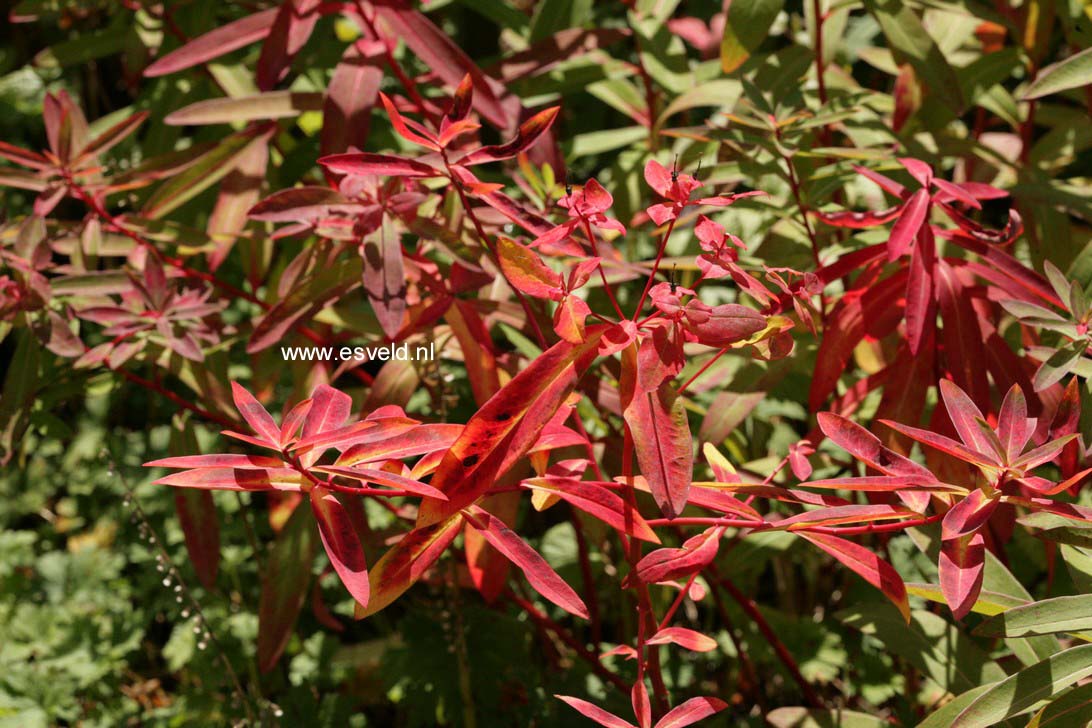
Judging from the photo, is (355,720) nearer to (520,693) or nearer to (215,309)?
(520,693)

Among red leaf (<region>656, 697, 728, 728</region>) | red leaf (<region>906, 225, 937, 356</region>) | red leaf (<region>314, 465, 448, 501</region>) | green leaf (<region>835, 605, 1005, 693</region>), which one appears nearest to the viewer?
red leaf (<region>314, 465, 448, 501</region>)

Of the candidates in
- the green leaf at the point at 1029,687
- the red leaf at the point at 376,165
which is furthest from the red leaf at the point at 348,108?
the green leaf at the point at 1029,687

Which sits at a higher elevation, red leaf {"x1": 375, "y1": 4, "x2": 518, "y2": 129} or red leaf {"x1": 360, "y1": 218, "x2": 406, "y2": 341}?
red leaf {"x1": 375, "y1": 4, "x2": 518, "y2": 129}

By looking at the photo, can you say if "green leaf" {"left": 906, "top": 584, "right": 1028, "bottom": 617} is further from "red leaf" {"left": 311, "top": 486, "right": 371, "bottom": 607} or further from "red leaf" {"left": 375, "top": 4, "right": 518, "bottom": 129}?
"red leaf" {"left": 375, "top": 4, "right": 518, "bottom": 129}

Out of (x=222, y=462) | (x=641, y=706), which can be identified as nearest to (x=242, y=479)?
(x=222, y=462)

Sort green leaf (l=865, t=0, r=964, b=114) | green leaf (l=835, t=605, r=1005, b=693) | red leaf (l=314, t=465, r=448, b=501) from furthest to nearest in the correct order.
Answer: green leaf (l=865, t=0, r=964, b=114) < green leaf (l=835, t=605, r=1005, b=693) < red leaf (l=314, t=465, r=448, b=501)

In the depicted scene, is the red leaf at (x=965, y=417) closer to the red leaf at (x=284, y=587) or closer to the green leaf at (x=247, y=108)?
the red leaf at (x=284, y=587)

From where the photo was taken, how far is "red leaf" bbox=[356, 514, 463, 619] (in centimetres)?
66

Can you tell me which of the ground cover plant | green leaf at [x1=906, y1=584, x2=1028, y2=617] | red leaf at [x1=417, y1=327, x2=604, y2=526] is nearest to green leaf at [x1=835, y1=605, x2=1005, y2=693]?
the ground cover plant

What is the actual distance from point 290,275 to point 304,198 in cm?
14

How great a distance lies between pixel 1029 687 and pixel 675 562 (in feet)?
0.89

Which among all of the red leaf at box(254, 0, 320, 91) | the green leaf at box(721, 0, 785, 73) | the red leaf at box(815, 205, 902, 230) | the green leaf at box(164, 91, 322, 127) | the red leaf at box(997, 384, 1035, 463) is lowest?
the red leaf at box(997, 384, 1035, 463)

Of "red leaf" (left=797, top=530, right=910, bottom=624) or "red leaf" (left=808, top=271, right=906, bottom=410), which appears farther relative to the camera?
"red leaf" (left=808, top=271, right=906, bottom=410)

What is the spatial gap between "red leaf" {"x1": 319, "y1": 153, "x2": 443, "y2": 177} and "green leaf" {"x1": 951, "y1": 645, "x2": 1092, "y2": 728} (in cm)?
56
